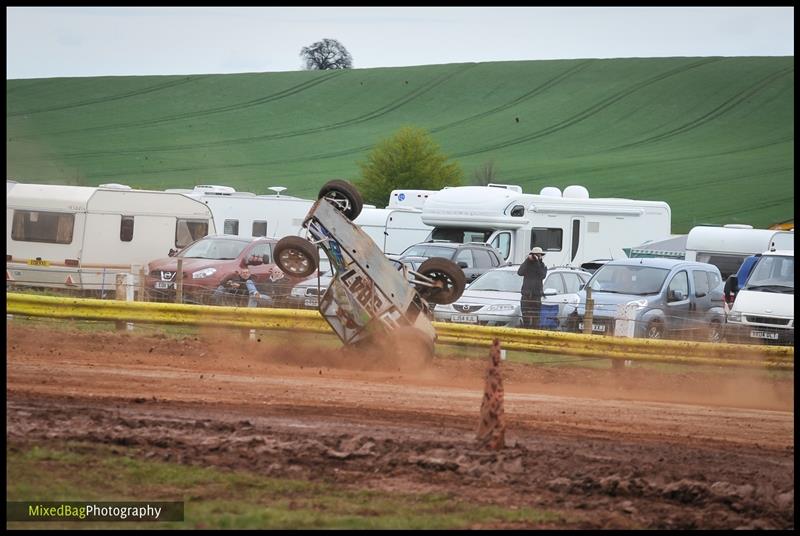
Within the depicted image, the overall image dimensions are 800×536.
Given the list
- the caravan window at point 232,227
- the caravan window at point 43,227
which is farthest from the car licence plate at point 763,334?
the caravan window at point 232,227

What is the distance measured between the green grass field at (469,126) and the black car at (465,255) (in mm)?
38915

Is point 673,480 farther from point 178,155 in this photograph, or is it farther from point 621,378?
point 178,155

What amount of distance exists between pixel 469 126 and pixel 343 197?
Answer: 7781 centimetres

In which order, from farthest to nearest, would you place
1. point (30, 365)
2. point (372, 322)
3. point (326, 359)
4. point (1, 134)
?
point (326, 359), point (372, 322), point (30, 365), point (1, 134)

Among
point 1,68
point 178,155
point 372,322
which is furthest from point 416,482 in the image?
point 178,155

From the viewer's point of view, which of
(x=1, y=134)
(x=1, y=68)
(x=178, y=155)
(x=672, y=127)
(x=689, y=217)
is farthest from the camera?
(x=672, y=127)

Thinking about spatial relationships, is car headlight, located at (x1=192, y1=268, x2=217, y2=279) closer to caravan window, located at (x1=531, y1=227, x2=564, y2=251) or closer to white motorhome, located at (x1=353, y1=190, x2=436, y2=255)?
white motorhome, located at (x1=353, y1=190, x2=436, y2=255)

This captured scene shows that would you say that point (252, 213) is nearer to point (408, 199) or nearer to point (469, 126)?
point (408, 199)

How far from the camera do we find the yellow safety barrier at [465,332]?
1659 cm

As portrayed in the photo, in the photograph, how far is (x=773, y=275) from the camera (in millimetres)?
21641

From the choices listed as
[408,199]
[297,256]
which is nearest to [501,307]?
[297,256]

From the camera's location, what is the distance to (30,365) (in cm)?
1346

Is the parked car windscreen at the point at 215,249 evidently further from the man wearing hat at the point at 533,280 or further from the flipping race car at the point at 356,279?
the flipping race car at the point at 356,279

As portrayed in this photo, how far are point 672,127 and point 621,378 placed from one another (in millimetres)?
75276
